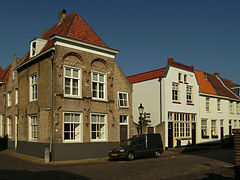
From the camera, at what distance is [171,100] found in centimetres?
2878

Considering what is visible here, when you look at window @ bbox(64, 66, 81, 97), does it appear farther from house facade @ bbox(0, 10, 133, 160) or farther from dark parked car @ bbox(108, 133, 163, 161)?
dark parked car @ bbox(108, 133, 163, 161)

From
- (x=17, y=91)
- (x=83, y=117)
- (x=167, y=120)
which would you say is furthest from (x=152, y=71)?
(x=17, y=91)

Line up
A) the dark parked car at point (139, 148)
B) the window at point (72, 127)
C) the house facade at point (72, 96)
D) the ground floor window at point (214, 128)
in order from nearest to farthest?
the dark parked car at point (139, 148) → the house facade at point (72, 96) → the window at point (72, 127) → the ground floor window at point (214, 128)

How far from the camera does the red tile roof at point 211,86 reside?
35344 millimetres

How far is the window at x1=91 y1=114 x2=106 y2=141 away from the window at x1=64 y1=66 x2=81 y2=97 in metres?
2.47

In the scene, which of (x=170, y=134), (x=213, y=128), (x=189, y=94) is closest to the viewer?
(x=170, y=134)

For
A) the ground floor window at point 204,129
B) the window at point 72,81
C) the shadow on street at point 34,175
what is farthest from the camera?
the ground floor window at point 204,129

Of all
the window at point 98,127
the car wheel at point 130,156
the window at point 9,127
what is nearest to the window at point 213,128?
→ the window at point 98,127

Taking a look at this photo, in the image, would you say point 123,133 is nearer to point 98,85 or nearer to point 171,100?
point 98,85

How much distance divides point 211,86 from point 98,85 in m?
20.7

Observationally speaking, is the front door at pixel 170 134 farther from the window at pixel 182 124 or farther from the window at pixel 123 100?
the window at pixel 123 100

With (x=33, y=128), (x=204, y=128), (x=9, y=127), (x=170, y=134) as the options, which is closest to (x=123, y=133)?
(x=170, y=134)

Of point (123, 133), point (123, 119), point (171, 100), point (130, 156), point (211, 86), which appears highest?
→ point (211, 86)

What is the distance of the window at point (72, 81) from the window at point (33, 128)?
12.7 feet
